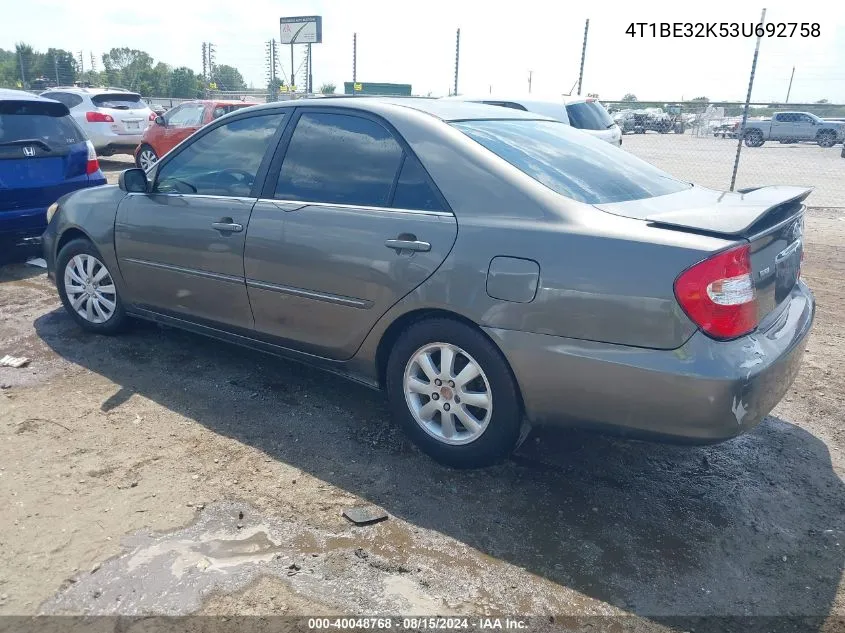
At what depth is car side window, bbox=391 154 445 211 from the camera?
10.0 ft

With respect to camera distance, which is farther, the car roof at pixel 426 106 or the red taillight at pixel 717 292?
the car roof at pixel 426 106

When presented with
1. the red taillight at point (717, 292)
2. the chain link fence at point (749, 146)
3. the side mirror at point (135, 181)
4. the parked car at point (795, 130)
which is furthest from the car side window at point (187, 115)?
the parked car at point (795, 130)

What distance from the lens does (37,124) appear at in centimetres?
647

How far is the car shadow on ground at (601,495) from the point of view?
8.00ft

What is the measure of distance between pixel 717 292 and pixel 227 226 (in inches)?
101

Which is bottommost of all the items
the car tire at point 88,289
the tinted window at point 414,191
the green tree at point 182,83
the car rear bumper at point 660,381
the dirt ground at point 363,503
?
the dirt ground at point 363,503

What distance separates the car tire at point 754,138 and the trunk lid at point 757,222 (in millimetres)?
28523

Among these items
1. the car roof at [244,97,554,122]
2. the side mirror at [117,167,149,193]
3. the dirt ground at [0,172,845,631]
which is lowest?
the dirt ground at [0,172,845,631]

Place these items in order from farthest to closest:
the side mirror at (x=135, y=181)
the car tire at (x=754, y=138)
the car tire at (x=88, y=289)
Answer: the car tire at (x=754, y=138), the car tire at (x=88, y=289), the side mirror at (x=135, y=181)

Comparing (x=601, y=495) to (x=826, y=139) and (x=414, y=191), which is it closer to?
(x=414, y=191)

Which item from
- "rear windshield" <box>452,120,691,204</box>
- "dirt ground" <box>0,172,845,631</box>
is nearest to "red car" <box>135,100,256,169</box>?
"dirt ground" <box>0,172,845,631</box>

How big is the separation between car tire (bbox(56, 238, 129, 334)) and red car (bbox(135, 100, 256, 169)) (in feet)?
30.7

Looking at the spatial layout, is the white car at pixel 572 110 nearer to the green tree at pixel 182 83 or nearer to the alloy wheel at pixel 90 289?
the alloy wheel at pixel 90 289

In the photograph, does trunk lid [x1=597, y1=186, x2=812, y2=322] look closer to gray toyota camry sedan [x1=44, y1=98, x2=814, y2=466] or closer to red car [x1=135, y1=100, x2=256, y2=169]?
gray toyota camry sedan [x1=44, y1=98, x2=814, y2=466]
